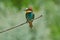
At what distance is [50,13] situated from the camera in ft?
5.41

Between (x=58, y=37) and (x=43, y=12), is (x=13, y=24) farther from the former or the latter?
(x=58, y=37)

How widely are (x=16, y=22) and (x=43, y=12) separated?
260 mm

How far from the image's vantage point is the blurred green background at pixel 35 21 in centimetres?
157

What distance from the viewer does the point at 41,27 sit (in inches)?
63.6

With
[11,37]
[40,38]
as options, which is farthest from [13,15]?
[40,38]

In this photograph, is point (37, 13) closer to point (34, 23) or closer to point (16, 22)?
point (34, 23)

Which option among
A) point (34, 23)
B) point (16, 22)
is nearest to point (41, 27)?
point (34, 23)

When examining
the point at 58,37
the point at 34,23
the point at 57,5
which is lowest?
the point at 58,37

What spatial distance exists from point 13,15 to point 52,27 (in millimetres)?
364

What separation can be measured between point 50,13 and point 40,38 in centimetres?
25

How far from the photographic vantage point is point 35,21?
63.0 inches

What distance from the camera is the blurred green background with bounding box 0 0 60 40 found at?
1573 mm

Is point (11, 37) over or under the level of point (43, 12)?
under

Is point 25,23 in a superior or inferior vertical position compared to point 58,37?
superior
